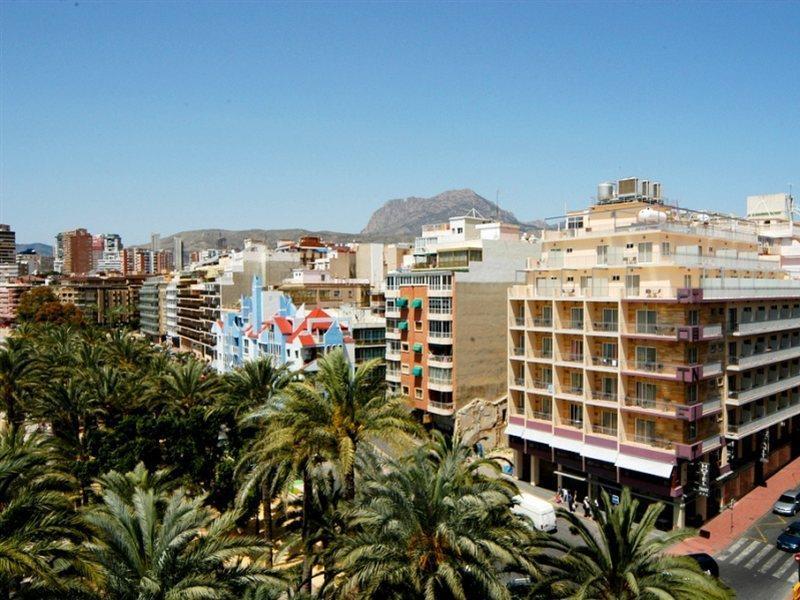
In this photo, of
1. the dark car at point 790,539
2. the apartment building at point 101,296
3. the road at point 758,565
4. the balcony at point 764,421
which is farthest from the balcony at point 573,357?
the apartment building at point 101,296

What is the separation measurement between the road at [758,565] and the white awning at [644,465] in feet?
18.4

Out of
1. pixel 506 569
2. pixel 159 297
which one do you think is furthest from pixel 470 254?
pixel 159 297

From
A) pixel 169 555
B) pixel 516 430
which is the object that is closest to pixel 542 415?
pixel 516 430

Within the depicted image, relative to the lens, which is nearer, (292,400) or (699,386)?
(292,400)

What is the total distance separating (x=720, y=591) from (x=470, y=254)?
1754 inches

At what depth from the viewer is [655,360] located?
40.9 meters

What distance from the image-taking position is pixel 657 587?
19.2m

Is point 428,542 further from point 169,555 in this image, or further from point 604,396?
point 604,396

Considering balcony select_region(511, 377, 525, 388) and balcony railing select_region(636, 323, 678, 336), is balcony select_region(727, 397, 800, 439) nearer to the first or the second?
balcony railing select_region(636, 323, 678, 336)

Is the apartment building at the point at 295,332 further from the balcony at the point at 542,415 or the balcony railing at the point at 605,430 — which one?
the balcony railing at the point at 605,430

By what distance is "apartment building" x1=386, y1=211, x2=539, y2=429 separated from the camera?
193ft

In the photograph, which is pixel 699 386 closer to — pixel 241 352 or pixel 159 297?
pixel 241 352

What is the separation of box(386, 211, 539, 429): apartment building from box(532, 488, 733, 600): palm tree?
1487 inches

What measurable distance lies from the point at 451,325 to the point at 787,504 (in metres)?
29.6
